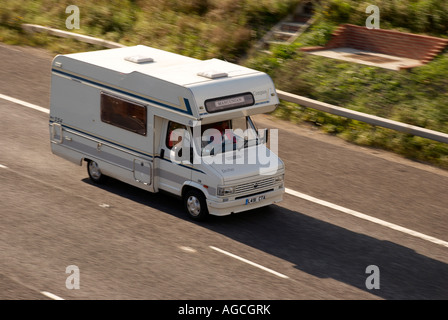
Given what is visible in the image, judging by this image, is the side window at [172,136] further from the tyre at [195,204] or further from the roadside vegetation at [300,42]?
the roadside vegetation at [300,42]

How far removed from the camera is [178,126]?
14516 millimetres

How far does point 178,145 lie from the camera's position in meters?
14.6

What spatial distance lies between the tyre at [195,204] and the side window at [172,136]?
3.20ft

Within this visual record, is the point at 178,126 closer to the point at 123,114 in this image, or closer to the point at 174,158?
the point at 174,158

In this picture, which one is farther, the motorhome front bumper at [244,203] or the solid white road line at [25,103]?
the solid white road line at [25,103]

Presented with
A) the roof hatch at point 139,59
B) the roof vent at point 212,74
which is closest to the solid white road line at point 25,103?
the roof hatch at point 139,59

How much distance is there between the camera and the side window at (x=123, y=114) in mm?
14914

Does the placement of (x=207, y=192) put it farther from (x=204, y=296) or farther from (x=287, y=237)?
(x=204, y=296)

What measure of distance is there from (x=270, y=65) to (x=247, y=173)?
861 cm

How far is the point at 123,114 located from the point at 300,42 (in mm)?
9643

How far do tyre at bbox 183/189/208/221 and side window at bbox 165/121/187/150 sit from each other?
974 millimetres

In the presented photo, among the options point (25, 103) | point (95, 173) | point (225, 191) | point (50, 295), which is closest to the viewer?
point (50, 295)

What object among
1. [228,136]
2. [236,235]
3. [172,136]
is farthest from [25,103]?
[236,235]
